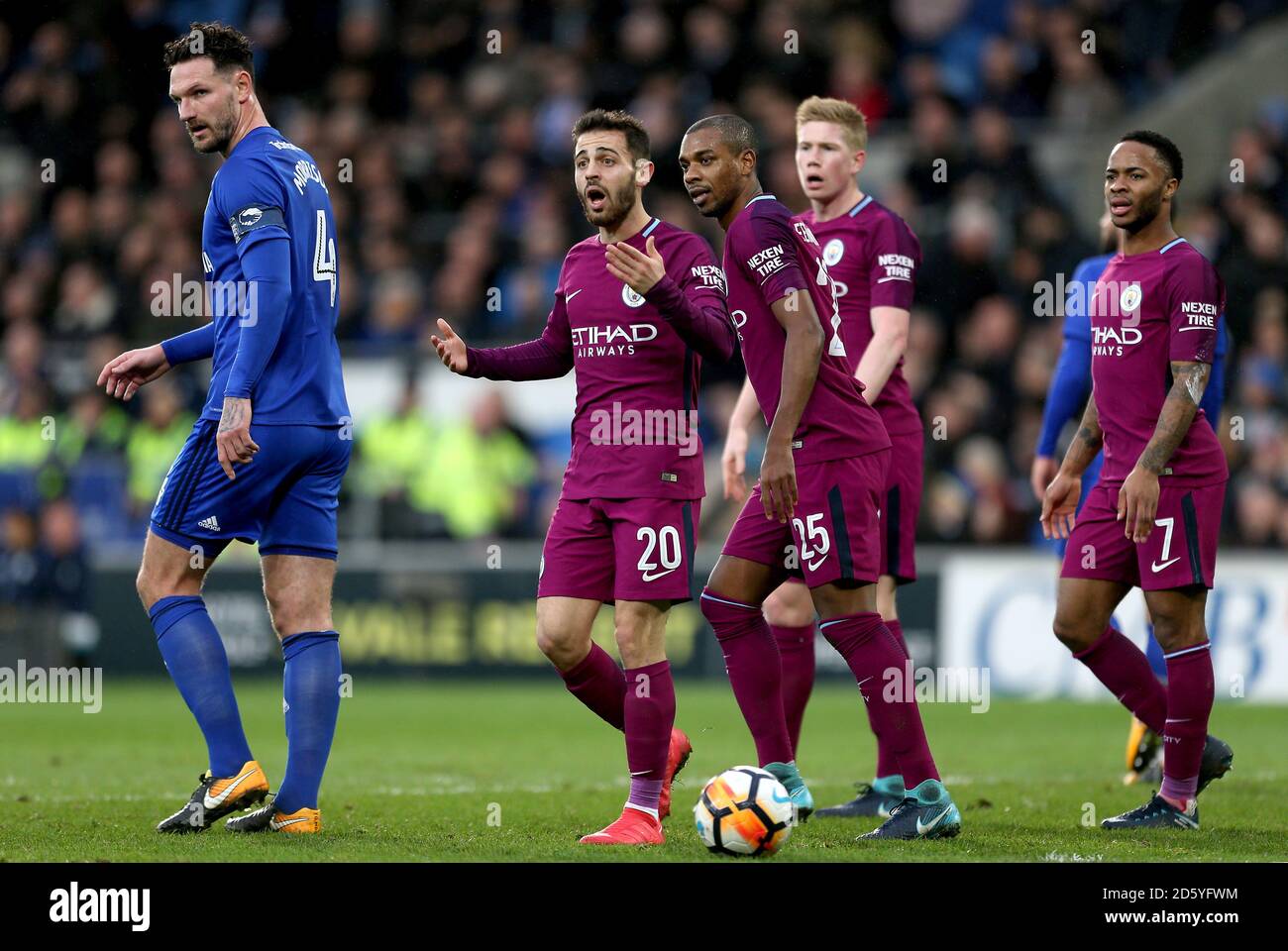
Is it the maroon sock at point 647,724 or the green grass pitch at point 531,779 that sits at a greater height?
the maroon sock at point 647,724

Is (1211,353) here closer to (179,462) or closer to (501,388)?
(179,462)

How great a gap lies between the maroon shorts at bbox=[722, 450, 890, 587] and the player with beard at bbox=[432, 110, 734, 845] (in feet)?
1.22

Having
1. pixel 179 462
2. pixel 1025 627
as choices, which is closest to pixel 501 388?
pixel 1025 627

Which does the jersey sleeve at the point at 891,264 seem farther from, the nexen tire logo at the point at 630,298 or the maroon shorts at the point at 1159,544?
the nexen tire logo at the point at 630,298

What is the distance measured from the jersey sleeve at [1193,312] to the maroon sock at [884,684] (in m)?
1.50

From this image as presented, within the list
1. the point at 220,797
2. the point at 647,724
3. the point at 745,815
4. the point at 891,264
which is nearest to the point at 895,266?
the point at 891,264

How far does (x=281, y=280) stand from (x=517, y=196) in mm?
12255

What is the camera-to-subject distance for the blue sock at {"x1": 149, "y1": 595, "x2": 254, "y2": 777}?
20.3ft

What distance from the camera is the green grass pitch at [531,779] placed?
18.8 feet

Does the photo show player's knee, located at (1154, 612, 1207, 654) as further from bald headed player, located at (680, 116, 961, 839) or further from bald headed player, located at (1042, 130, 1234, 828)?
bald headed player, located at (680, 116, 961, 839)

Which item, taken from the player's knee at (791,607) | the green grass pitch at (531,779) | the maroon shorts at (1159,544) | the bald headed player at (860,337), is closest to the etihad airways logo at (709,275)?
the bald headed player at (860,337)

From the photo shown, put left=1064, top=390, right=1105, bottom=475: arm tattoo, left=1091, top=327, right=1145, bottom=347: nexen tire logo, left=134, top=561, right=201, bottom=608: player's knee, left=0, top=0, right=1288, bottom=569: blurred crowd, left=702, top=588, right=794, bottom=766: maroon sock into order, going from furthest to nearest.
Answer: left=0, top=0, right=1288, bottom=569: blurred crowd, left=1064, top=390, right=1105, bottom=475: arm tattoo, left=1091, top=327, right=1145, bottom=347: nexen tire logo, left=702, top=588, right=794, bottom=766: maroon sock, left=134, top=561, right=201, bottom=608: player's knee

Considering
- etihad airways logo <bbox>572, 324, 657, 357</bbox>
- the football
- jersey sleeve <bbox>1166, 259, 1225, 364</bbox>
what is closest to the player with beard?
etihad airways logo <bbox>572, 324, 657, 357</bbox>
